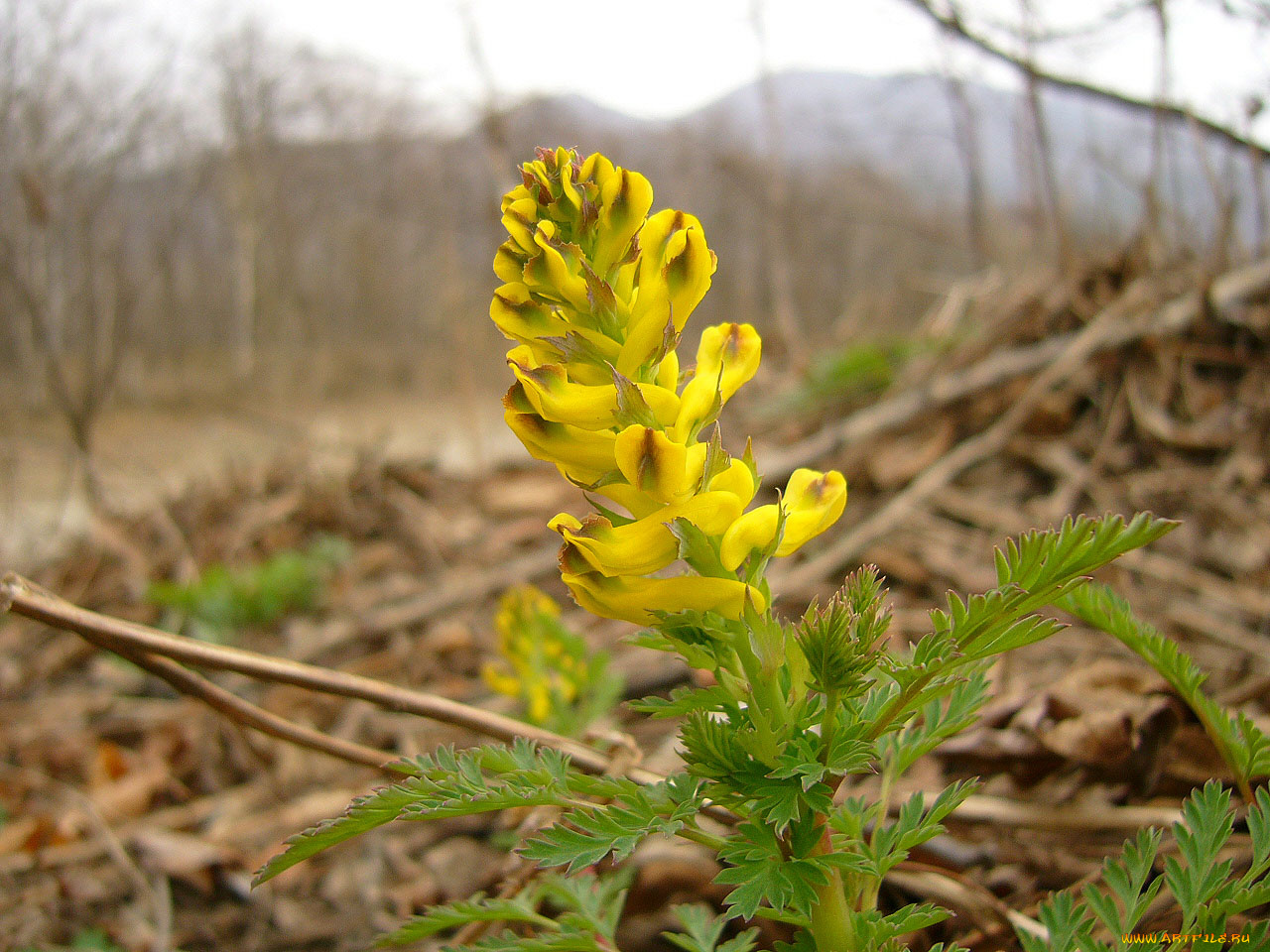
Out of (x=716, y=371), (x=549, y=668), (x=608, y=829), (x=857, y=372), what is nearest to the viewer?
(x=608, y=829)

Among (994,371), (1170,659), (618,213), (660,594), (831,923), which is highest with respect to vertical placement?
(618,213)

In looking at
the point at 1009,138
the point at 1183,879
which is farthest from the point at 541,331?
the point at 1009,138

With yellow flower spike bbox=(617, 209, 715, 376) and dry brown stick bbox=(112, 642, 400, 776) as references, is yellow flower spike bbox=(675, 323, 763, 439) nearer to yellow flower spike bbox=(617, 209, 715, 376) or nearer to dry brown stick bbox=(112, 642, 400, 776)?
yellow flower spike bbox=(617, 209, 715, 376)

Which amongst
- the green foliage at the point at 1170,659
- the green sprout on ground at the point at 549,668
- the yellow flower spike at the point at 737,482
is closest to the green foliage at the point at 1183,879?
the green foliage at the point at 1170,659

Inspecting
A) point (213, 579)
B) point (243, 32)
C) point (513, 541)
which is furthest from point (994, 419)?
point (243, 32)

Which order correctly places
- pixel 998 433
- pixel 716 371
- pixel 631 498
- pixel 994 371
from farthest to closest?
pixel 994 371 → pixel 998 433 → pixel 716 371 → pixel 631 498

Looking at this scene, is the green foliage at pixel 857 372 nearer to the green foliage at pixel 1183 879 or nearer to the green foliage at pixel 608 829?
the green foliage at pixel 1183 879

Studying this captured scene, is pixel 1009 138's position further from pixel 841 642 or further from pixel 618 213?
pixel 841 642

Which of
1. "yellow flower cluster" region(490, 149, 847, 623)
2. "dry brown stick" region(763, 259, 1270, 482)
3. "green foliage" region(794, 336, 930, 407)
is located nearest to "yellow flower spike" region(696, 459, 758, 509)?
"yellow flower cluster" region(490, 149, 847, 623)
